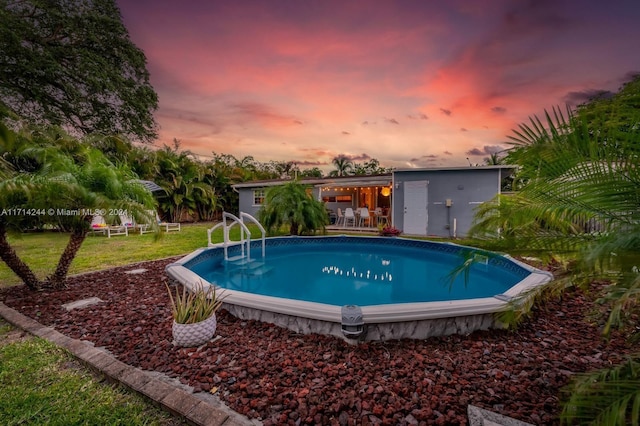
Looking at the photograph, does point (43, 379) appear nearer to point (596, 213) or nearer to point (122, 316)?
point (122, 316)

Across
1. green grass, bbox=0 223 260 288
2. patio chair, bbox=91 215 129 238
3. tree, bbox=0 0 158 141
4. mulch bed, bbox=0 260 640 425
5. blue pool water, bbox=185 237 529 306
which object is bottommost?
blue pool water, bbox=185 237 529 306

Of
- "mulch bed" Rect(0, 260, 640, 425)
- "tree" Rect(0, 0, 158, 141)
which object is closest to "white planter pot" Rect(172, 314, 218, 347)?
"mulch bed" Rect(0, 260, 640, 425)

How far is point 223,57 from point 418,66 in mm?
6860

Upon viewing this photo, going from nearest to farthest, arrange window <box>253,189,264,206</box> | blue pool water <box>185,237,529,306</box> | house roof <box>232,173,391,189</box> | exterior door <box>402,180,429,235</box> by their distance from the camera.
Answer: blue pool water <box>185,237,529,306</box> → exterior door <box>402,180,429,235</box> → house roof <box>232,173,391,189</box> → window <box>253,189,264,206</box>

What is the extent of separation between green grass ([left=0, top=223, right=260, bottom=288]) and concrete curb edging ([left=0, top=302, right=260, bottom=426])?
220cm

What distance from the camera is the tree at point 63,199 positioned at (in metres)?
4.09

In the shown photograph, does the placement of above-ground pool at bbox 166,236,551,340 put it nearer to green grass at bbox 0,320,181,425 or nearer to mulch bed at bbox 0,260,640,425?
mulch bed at bbox 0,260,640,425

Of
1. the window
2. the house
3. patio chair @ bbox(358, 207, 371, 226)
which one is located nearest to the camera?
the house

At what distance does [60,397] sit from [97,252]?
7.73m

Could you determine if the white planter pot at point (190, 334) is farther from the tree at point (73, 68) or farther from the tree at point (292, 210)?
the tree at point (292, 210)

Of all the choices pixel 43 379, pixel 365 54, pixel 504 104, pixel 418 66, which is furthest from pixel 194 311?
pixel 504 104

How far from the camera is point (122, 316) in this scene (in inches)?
144

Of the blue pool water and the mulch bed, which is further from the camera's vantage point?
the blue pool water

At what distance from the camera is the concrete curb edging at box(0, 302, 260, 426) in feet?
6.24
